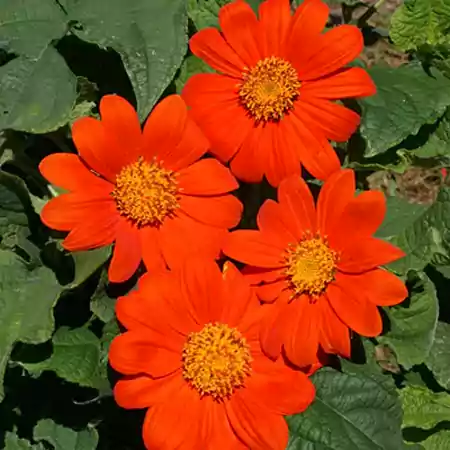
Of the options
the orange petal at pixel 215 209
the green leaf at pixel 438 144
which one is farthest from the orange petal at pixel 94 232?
the green leaf at pixel 438 144

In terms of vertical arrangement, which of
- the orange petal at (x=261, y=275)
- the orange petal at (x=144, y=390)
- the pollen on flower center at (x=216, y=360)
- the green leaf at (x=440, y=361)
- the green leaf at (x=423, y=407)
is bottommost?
the green leaf at (x=423, y=407)

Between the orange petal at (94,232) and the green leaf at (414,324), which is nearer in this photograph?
the orange petal at (94,232)

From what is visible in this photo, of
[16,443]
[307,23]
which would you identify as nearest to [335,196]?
[307,23]

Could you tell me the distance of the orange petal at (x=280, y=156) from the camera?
1440mm

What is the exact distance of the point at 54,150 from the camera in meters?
2.02

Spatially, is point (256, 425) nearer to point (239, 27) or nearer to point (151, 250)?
point (151, 250)

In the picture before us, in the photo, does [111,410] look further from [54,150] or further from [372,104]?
[372,104]

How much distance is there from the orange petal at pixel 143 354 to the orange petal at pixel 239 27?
1.41 feet

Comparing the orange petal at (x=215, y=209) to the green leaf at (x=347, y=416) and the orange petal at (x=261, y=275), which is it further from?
the green leaf at (x=347, y=416)

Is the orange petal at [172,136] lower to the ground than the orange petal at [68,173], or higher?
higher

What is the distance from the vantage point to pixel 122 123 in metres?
1.43

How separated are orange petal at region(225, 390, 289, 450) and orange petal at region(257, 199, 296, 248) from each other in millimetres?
222

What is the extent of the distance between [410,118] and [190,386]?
56 centimetres

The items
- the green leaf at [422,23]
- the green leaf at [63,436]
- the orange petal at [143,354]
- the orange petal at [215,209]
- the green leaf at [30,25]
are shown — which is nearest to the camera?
the orange petal at [143,354]
